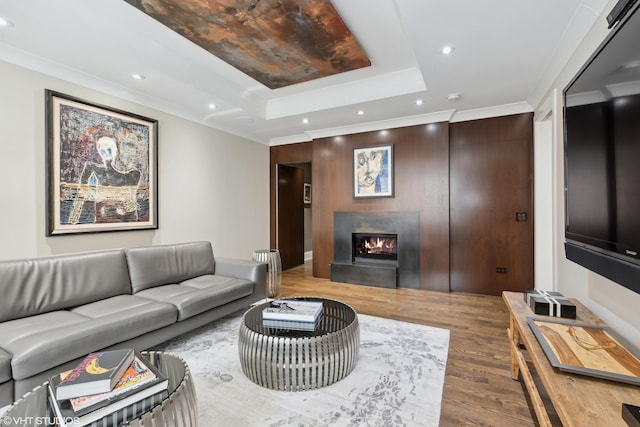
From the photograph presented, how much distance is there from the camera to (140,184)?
347cm

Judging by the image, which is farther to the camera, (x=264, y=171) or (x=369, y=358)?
(x=264, y=171)

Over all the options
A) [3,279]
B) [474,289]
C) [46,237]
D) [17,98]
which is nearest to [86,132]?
[17,98]

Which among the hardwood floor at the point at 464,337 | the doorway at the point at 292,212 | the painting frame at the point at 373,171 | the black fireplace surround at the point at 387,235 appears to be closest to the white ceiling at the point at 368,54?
the painting frame at the point at 373,171

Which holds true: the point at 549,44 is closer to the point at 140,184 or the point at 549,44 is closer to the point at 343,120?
the point at 343,120

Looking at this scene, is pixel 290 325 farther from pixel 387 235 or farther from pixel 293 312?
pixel 387 235

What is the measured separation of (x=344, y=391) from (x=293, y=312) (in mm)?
601

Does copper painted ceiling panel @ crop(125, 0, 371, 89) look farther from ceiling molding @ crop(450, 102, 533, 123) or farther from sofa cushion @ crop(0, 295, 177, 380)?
sofa cushion @ crop(0, 295, 177, 380)

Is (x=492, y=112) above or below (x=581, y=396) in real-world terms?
above

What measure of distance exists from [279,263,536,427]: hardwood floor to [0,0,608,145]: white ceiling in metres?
2.54

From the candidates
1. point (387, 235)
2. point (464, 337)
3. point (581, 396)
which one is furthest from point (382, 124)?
point (581, 396)

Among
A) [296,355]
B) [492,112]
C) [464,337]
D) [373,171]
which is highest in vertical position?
[492,112]

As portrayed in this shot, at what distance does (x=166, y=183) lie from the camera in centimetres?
379

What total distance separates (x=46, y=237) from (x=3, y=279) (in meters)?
0.78

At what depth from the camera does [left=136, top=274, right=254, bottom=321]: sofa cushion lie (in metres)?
2.47
